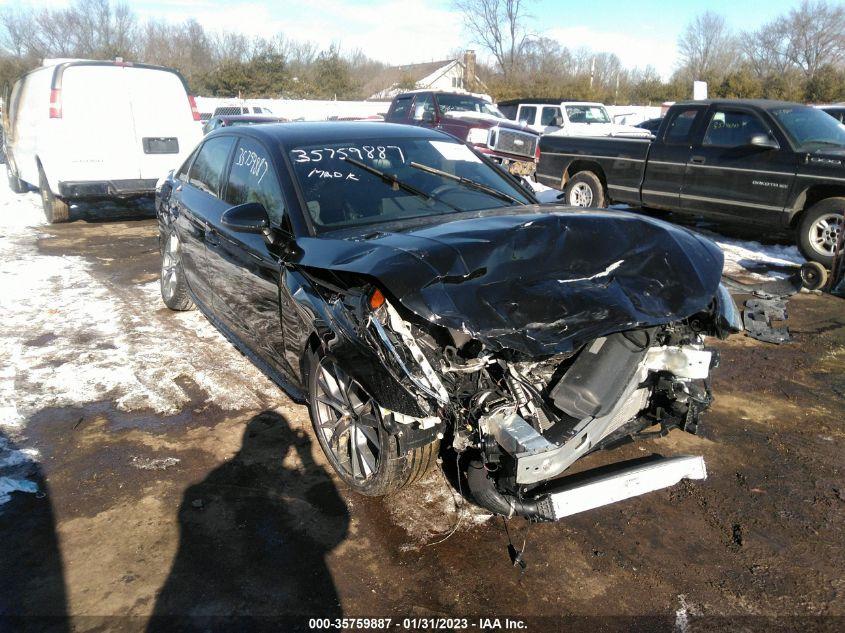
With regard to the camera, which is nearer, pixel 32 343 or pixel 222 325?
pixel 222 325

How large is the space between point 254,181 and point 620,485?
282 cm

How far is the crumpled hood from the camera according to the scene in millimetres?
2568

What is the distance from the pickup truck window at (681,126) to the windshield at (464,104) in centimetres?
615

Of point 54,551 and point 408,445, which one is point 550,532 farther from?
point 54,551

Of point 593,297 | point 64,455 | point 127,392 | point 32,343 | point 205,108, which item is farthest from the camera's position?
point 205,108

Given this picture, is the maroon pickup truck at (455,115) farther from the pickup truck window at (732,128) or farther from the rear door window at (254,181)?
the rear door window at (254,181)

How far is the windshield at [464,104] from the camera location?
14477 mm

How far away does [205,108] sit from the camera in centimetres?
2884

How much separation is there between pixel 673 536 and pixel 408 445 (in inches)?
52.2

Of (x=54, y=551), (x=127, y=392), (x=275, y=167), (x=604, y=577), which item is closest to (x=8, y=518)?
(x=54, y=551)

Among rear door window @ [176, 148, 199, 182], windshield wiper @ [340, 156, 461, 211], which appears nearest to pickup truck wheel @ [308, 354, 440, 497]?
windshield wiper @ [340, 156, 461, 211]

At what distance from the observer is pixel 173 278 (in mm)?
5887

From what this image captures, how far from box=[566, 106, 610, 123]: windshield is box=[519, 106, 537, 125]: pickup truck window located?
1.07 m

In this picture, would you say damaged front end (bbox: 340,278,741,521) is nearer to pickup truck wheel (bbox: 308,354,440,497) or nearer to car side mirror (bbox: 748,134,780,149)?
pickup truck wheel (bbox: 308,354,440,497)
